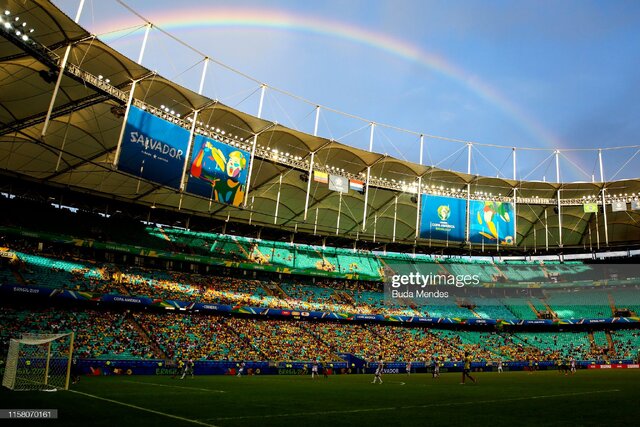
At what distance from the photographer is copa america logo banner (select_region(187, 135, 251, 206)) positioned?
38.9 metres

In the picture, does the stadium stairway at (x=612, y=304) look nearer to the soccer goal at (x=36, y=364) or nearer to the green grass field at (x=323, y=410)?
the green grass field at (x=323, y=410)

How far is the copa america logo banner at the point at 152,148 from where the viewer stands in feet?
110

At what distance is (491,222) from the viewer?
182 ft

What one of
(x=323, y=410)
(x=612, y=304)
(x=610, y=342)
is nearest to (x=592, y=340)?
(x=610, y=342)

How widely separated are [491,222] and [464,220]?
11.0 feet

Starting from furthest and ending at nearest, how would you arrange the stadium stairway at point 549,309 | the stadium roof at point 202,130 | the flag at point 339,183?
1. the stadium stairway at point 549,309
2. the flag at point 339,183
3. the stadium roof at point 202,130

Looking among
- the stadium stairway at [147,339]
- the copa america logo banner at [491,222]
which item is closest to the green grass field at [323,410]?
the stadium stairway at [147,339]

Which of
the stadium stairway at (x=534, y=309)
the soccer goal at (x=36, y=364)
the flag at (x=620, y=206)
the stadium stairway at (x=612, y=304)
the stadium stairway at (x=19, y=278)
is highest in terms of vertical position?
the flag at (x=620, y=206)

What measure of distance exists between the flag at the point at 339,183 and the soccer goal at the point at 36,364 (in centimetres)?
2699

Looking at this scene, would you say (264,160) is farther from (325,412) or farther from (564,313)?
(564,313)

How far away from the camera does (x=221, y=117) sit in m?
43.5

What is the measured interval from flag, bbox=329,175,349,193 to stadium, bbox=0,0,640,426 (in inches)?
6.9

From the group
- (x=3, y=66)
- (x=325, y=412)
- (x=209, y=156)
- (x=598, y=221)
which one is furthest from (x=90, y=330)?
(x=598, y=221)

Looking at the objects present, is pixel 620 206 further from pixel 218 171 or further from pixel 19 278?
pixel 19 278
